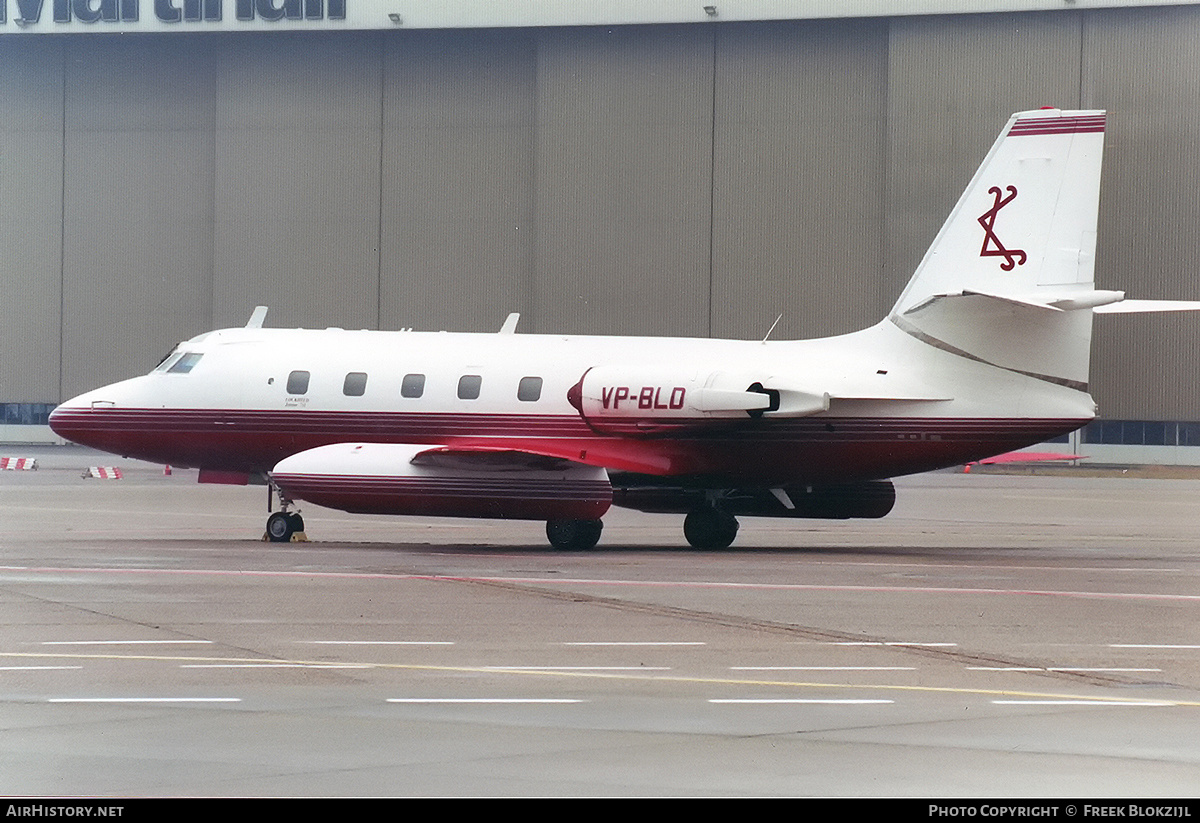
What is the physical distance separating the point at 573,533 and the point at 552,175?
134 feet

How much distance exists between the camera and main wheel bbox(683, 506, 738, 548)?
1080 inches

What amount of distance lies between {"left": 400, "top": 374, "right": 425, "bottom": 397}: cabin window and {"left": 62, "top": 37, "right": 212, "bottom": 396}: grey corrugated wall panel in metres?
44.4

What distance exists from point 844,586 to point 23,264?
57.5m

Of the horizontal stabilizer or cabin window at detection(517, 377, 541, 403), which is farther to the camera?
cabin window at detection(517, 377, 541, 403)

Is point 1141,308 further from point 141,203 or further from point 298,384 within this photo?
point 141,203

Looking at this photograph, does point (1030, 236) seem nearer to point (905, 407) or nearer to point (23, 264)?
point (905, 407)

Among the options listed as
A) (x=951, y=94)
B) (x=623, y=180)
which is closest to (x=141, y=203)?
(x=623, y=180)

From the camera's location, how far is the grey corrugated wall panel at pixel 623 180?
6469cm

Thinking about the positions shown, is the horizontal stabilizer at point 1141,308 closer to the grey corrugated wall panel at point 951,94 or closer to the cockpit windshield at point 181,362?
the cockpit windshield at point 181,362

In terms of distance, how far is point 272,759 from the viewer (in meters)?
9.04

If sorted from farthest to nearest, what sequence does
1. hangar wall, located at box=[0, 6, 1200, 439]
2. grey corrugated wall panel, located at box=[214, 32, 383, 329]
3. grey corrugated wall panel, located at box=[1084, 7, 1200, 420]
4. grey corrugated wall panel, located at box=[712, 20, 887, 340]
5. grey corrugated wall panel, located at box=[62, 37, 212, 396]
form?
grey corrugated wall panel, located at box=[62, 37, 212, 396], grey corrugated wall panel, located at box=[214, 32, 383, 329], grey corrugated wall panel, located at box=[712, 20, 887, 340], hangar wall, located at box=[0, 6, 1200, 439], grey corrugated wall panel, located at box=[1084, 7, 1200, 420]

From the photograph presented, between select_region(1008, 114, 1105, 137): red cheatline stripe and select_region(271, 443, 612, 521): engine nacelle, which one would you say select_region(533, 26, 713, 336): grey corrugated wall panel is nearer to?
select_region(1008, 114, 1105, 137): red cheatline stripe

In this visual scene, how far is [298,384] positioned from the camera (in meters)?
27.8

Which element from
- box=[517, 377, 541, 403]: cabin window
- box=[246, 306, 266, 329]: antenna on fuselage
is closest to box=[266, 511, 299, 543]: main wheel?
box=[517, 377, 541, 403]: cabin window
